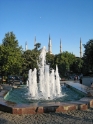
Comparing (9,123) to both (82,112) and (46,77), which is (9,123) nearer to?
(82,112)

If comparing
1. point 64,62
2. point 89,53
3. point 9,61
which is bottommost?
point 9,61

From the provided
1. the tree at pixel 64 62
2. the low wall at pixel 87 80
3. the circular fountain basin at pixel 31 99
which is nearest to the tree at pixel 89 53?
the low wall at pixel 87 80

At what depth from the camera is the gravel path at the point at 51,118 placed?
19.7ft

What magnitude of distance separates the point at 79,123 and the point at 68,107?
134 centimetres

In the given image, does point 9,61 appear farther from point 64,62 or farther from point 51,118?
point 64,62

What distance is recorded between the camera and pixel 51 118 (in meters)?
6.35

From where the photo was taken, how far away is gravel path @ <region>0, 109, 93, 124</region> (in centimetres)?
601

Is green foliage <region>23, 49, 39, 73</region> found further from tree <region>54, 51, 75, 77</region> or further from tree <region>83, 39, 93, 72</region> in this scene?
tree <region>54, 51, 75, 77</region>

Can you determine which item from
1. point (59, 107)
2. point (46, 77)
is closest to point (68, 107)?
point (59, 107)

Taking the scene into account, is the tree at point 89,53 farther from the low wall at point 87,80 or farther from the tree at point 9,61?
the tree at point 9,61

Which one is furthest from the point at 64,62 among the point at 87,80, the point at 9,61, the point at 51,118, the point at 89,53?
the point at 51,118

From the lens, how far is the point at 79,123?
582 centimetres

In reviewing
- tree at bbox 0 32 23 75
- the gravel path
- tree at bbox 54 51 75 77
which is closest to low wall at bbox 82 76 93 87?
tree at bbox 0 32 23 75

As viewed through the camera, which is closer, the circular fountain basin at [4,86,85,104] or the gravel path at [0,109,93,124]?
the gravel path at [0,109,93,124]
